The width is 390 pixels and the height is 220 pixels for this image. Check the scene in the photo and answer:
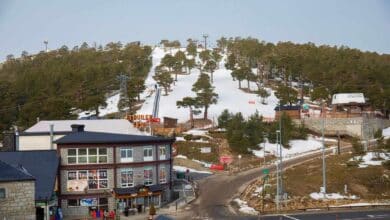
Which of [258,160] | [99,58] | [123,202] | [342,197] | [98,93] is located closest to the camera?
[123,202]

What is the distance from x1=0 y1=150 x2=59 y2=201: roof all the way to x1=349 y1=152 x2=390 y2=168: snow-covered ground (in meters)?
33.8

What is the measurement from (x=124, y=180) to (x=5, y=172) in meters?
12.2

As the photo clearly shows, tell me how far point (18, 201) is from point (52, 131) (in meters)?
15.8

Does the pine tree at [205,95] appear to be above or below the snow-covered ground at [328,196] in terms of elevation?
above

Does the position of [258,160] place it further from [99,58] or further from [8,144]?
[99,58]

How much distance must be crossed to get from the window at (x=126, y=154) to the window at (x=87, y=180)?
6.48 ft

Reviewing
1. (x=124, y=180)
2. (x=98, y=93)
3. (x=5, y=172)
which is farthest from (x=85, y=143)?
(x=98, y=93)

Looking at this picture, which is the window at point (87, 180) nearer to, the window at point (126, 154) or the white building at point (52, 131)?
the window at point (126, 154)

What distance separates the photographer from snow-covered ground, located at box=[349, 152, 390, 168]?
214ft

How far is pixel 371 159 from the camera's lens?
67312 mm

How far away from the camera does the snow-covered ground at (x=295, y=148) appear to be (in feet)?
255

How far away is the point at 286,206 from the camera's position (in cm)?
5047

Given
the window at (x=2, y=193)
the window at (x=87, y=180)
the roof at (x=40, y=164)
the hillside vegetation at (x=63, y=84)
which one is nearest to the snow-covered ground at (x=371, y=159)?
the window at (x=87, y=180)

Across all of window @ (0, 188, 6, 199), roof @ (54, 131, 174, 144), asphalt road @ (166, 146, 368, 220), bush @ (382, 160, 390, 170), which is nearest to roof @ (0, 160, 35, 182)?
window @ (0, 188, 6, 199)
